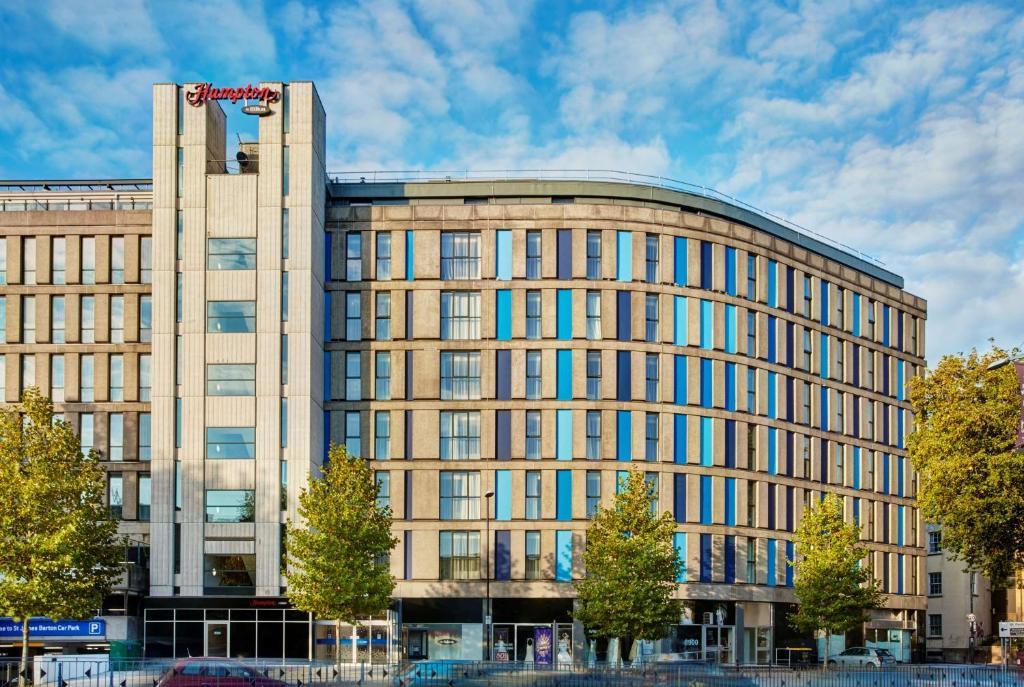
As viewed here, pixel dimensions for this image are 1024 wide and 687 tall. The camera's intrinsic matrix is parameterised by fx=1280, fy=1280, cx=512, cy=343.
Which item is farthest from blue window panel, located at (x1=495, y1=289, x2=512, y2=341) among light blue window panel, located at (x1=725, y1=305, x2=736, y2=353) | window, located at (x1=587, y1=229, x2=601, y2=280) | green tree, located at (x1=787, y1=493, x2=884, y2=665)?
green tree, located at (x1=787, y1=493, x2=884, y2=665)

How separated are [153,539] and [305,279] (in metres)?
16.4

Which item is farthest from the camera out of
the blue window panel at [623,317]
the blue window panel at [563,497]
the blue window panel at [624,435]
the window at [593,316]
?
the blue window panel at [623,317]

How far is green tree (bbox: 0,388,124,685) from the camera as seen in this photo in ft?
168

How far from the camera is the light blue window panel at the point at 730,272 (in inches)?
3177

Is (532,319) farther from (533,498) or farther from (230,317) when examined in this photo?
(230,317)

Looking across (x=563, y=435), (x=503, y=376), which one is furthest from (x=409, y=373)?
(x=563, y=435)

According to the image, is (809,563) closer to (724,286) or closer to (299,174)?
(724,286)

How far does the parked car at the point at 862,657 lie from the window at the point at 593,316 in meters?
24.0

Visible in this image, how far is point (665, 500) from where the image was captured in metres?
76.5

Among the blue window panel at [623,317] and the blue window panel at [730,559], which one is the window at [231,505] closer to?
the blue window panel at [623,317]

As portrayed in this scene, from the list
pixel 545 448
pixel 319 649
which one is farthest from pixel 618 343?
pixel 319 649

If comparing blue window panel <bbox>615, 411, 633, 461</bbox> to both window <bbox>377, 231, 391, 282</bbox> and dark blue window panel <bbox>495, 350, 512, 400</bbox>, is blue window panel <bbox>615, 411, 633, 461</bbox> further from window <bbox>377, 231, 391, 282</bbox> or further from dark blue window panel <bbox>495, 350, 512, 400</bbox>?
window <bbox>377, 231, 391, 282</bbox>

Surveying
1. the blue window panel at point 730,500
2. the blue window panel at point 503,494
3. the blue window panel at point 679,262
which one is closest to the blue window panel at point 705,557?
the blue window panel at point 730,500

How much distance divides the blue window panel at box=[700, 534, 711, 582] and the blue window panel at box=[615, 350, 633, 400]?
389 inches
